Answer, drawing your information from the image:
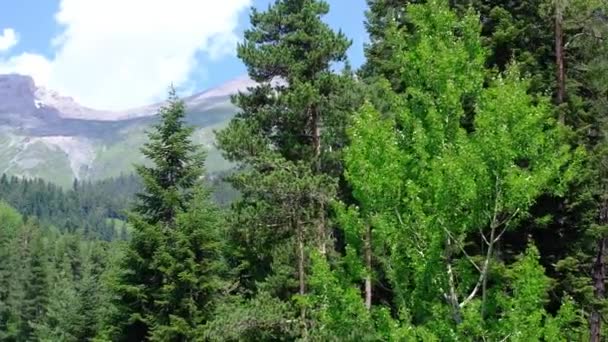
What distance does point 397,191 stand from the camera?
14547 mm

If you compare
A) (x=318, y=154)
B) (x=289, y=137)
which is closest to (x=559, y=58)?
(x=318, y=154)

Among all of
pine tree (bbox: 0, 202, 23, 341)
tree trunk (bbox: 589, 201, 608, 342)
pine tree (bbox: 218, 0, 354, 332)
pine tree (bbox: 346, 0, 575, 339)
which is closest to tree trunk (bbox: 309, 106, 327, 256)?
pine tree (bbox: 218, 0, 354, 332)

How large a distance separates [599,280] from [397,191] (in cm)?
895

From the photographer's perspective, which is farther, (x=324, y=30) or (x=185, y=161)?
(x=185, y=161)

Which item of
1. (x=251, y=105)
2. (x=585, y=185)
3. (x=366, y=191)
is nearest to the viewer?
(x=366, y=191)

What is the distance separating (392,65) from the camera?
24031mm

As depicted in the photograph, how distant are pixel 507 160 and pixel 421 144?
165cm

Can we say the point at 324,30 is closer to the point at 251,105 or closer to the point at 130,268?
the point at 251,105

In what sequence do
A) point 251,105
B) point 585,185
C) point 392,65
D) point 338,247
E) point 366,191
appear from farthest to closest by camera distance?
point 338,247
point 251,105
point 392,65
point 585,185
point 366,191

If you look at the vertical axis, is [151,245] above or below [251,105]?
below

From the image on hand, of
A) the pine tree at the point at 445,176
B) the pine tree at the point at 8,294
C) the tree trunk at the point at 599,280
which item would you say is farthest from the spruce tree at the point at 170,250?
the pine tree at the point at 8,294

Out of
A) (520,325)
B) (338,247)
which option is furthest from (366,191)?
(338,247)

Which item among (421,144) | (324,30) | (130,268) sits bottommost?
(130,268)

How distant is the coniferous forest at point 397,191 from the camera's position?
14391 millimetres
